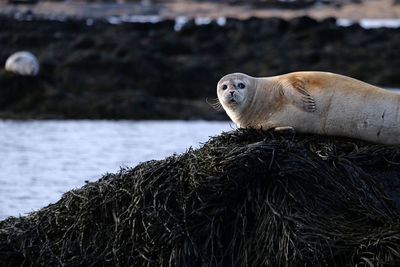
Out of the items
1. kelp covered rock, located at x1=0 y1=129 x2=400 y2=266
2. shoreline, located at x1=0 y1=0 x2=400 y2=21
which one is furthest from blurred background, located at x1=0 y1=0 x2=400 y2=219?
shoreline, located at x1=0 y1=0 x2=400 y2=21

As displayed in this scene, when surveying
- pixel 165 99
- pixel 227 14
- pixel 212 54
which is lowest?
pixel 165 99

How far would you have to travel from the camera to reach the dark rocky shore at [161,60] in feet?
57.8

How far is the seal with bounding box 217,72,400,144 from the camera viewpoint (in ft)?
20.9

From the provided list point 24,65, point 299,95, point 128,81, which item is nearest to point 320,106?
point 299,95

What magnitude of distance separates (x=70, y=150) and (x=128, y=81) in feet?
17.9

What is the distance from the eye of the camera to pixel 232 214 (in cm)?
551

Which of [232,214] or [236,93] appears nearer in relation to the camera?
[232,214]

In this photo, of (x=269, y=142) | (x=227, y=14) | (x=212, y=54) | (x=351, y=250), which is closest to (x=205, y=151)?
(x=269, y=142)

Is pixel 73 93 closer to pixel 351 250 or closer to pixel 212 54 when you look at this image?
pixel 212 54

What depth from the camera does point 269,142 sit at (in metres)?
5.81

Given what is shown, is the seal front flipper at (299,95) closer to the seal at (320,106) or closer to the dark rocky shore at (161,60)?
the seal at (320,106)

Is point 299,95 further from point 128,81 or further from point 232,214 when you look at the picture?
point 128,81

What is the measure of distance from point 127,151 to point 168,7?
3428cm

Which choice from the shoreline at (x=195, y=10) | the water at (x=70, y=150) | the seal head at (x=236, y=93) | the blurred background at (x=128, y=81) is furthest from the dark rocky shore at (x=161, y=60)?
the shoreline at (x=195, y=10)
